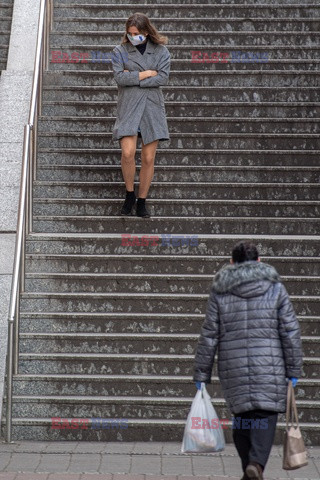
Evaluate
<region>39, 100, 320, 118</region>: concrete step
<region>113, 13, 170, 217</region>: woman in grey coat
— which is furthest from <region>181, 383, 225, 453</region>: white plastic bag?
<region>39, 100, 320, 118</region>: concrete step

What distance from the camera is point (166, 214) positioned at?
10297 mm

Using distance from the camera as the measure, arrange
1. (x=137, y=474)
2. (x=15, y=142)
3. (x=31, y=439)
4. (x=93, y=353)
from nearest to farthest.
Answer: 1. (x=137, y=474)
2. (x=31, y=439)
3. (x=93, y=353)
4. (x=15, y=142)

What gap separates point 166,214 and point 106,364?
209cm

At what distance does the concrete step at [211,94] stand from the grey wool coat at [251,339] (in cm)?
524

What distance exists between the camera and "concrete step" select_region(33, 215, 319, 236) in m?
9.93

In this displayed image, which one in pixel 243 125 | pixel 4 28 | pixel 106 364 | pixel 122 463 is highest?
pixel 4 28

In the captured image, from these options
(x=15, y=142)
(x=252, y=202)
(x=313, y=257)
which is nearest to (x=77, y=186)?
(x=15, y=142)

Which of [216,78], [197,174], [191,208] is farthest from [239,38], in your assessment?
[191,208]

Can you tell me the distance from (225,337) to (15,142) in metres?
4.74

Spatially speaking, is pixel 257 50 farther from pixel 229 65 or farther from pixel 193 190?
pixel 193 190

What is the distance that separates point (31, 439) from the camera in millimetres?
8242

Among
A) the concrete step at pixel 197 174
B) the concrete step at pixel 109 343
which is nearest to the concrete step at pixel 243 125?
the concrete step at pixel 197 174

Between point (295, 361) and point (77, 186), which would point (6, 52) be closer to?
point (77, 186)

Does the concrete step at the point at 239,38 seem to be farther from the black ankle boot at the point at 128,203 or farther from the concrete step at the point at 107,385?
the concrete step at the point at 107,385
